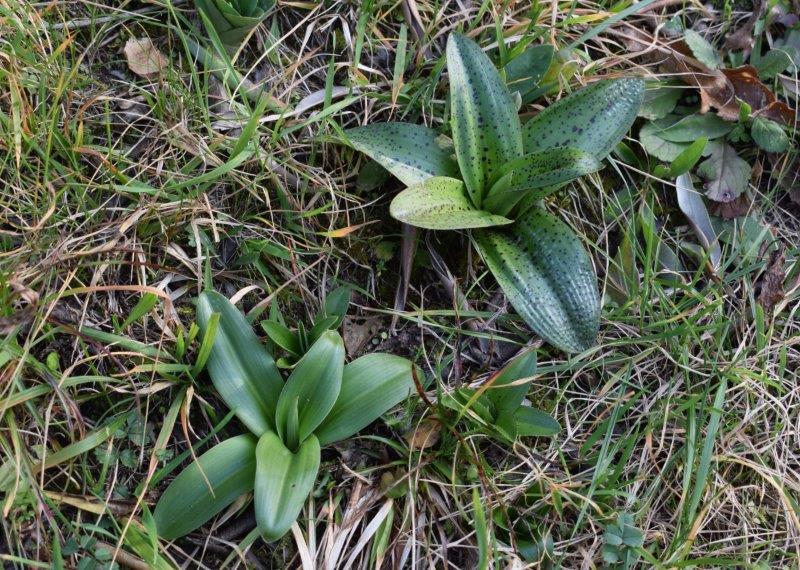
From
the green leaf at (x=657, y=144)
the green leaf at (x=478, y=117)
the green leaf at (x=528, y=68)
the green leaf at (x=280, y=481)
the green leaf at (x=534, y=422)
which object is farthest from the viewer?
the green leaf at (x=657, y=144)

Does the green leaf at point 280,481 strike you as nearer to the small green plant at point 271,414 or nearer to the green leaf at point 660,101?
the small green plant at point 271,414

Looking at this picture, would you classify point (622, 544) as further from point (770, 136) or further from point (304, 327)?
point (770, 136)

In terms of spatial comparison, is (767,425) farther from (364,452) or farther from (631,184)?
(364,452)

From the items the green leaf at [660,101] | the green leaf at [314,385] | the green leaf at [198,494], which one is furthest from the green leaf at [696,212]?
the green leaf at [198,494]

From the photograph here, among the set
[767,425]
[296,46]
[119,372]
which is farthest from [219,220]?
[767,425]

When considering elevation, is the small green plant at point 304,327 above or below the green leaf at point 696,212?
above

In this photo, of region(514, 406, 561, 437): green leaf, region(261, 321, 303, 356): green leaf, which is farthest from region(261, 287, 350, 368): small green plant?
region(514, 406, 561, 437): green leaf
